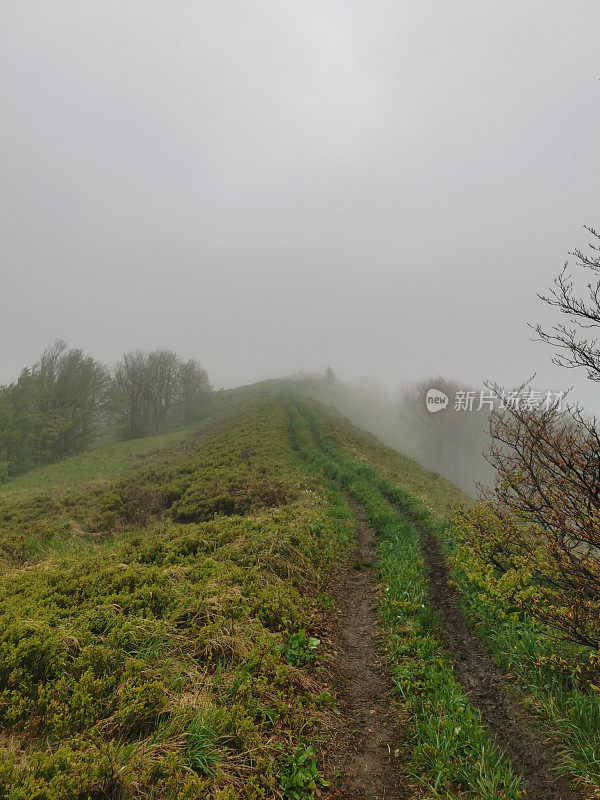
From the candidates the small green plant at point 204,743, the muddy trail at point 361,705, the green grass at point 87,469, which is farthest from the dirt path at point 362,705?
the green grass at point 87,469

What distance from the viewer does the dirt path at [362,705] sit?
457 cm

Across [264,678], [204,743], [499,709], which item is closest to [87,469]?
[264,678]

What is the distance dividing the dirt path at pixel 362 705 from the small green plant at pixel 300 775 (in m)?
0.36

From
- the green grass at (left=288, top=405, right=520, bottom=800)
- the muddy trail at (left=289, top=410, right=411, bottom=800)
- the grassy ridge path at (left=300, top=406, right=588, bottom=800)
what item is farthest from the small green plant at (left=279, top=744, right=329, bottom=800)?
the grassy ridge path at (left=300, top=406, right=588, bottom=800)

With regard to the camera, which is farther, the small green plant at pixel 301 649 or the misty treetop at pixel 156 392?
the misty treetop at pixel 156 392

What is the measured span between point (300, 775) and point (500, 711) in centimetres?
352

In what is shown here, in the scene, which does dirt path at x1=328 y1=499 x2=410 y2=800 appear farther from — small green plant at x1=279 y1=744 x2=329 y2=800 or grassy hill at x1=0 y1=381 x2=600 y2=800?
small green plant at x1=279 y1=744 x2=329 y2=800

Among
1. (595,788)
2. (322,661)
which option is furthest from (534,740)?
(322,661)

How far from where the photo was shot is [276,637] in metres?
6.59

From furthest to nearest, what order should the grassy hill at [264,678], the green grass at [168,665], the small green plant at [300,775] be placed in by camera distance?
the small green plant at [300,775]
the grassy hill at [264,678]
the green grass at [168,665]

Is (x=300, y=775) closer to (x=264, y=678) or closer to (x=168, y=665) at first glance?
(x=264, y=678)

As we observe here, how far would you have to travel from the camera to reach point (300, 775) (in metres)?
4.30

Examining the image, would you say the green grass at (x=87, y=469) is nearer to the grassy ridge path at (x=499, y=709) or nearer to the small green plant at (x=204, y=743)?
the small green plant at (x=204, y=743)

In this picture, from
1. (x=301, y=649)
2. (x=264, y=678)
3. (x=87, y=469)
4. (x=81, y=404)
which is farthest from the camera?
(x=81, y=404)
